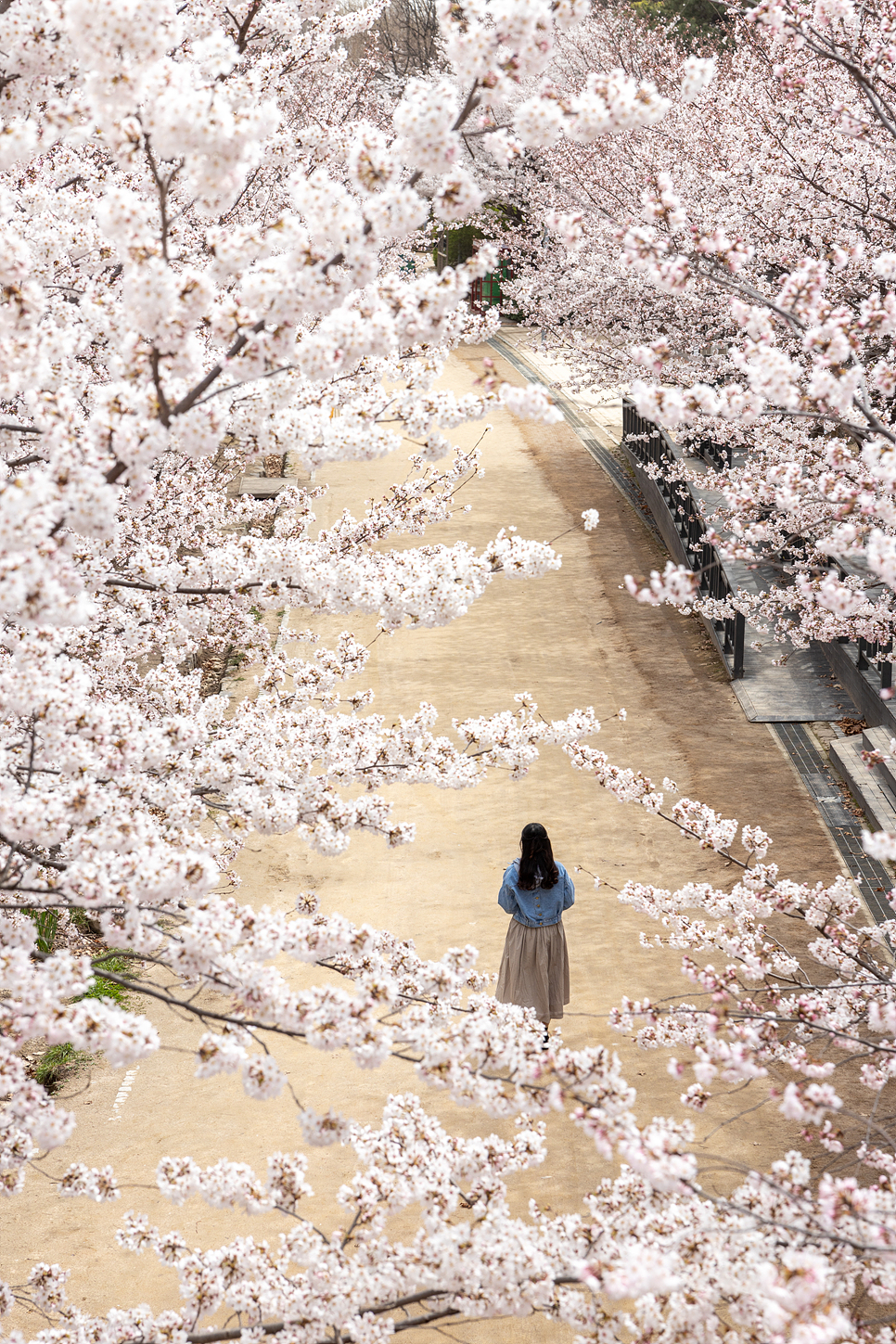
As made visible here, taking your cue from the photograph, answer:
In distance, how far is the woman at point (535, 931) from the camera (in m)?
6.98

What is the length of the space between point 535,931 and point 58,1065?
322 cm

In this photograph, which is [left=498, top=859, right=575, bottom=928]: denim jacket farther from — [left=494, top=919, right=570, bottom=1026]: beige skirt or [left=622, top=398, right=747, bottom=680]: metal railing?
[left=622, top=398, right=747, bottom=680]: metal railing

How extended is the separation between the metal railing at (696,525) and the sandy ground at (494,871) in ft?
0.97

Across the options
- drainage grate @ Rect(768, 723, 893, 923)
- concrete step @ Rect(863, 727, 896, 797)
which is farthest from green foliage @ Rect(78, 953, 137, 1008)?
concrete step @ Rect(863, 727, 896, 797)

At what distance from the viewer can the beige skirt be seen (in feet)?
23.3

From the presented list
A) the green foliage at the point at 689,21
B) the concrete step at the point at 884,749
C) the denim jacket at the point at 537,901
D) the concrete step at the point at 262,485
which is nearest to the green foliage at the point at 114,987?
the denim jacket at the point at 537,901

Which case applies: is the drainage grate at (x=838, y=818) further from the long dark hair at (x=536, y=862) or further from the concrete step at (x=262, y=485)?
the concrete step at (x=262, y=485)

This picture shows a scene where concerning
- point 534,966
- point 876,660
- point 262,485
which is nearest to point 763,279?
point 876,660

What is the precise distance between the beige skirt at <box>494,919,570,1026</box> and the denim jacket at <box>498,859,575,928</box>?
0.20 feet

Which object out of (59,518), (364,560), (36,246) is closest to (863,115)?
(364,560)

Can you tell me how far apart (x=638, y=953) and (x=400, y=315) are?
240 inches

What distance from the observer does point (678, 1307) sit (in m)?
3.20

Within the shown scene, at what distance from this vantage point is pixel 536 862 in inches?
273

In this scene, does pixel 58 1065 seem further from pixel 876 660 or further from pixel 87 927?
pixel 876 660
